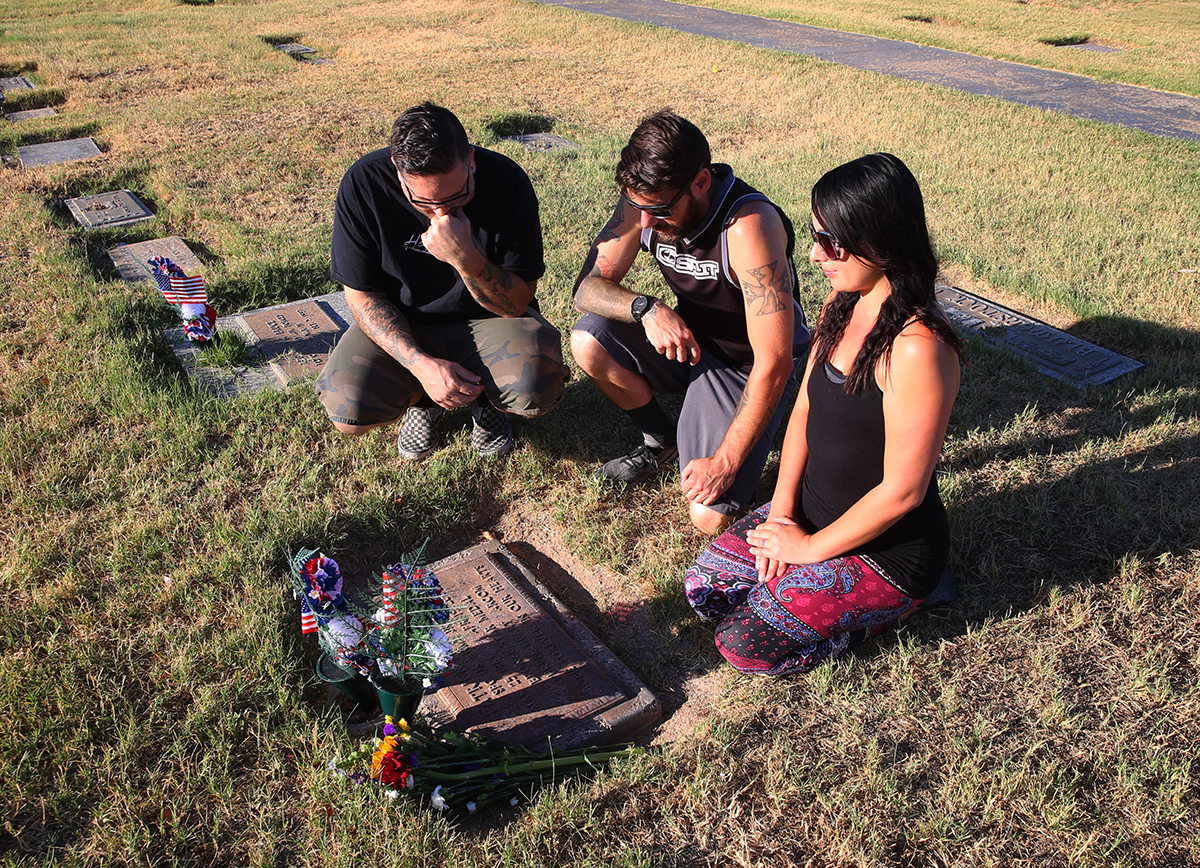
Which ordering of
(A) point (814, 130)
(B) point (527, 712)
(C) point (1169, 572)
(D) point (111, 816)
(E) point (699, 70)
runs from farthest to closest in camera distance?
(E) point (699, 70) → (A) point (814, 130) → (C) point (1169, 572) → (B) point (527, 712) → (D) point (111, 816)

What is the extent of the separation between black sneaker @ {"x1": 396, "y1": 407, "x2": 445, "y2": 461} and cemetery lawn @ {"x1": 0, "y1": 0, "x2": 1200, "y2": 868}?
7cm

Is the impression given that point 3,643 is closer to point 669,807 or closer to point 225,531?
point 225,531

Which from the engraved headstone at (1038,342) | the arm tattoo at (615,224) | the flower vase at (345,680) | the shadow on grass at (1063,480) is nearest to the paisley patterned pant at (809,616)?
the shadow on grass at (1063,480)

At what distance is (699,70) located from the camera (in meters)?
10.1

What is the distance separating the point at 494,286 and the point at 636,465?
36.1 inches

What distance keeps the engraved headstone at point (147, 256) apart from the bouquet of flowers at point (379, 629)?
133 inches

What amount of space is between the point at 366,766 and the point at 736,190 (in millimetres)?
2155

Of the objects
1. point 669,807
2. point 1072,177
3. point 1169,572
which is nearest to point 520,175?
point 669,807

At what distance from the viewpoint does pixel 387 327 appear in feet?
10.8

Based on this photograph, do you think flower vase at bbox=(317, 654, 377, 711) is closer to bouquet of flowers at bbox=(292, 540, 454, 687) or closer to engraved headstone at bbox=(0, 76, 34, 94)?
bouquet of flowers at bbox=(292, 540, 454, 687)

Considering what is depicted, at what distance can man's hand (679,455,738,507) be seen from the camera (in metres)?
2.89

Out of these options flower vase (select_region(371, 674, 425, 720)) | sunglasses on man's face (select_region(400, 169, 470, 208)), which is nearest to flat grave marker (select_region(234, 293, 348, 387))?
sunglasses on man's face (select_region(400, 169, 470, 208))

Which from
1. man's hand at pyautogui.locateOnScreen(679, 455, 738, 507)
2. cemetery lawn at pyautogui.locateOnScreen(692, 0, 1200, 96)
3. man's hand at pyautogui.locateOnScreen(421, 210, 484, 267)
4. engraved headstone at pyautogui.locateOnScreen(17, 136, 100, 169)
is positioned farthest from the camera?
cemetery lawn at pyautogui.locateOnScreen(692, 0, 1200, 96)

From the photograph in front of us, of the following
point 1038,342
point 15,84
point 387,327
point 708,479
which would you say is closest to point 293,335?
point 387,327
